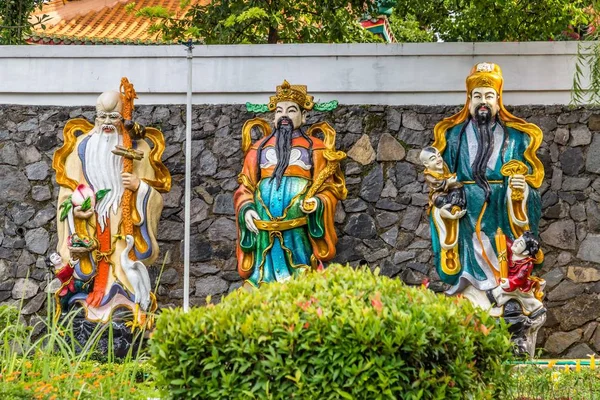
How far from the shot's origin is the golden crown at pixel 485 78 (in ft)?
28.8

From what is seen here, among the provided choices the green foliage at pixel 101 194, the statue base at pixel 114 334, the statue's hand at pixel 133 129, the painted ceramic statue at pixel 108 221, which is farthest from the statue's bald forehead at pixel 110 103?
the statue base at pixel 114 334

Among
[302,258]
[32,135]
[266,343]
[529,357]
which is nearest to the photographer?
[266,343]

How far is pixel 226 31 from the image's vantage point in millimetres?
11773

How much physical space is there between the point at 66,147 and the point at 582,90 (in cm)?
388

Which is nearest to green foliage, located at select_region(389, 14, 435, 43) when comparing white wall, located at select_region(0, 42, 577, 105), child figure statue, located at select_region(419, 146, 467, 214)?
A: white wall, located at select_region(0, 42, 577, 105)

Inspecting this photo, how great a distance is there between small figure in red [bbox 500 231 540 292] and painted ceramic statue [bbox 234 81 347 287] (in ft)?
4.17

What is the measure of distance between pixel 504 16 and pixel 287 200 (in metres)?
4.47

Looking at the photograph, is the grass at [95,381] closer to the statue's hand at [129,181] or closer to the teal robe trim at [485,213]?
the teal robe trim at [485,213]

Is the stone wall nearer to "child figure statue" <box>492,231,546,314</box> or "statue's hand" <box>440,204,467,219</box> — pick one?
"child figure statue" <box>492,231,546,314</box>

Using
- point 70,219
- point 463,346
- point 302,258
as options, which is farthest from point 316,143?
point 463,346

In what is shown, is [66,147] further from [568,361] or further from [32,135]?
[568,361]

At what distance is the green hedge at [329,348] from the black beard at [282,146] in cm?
334

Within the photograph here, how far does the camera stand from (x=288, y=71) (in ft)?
33.4

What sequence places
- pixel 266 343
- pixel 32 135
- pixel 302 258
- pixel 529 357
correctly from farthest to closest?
pixel 32 135 → pixel 302 258 → pixel 529 357 → pixel 266 343
